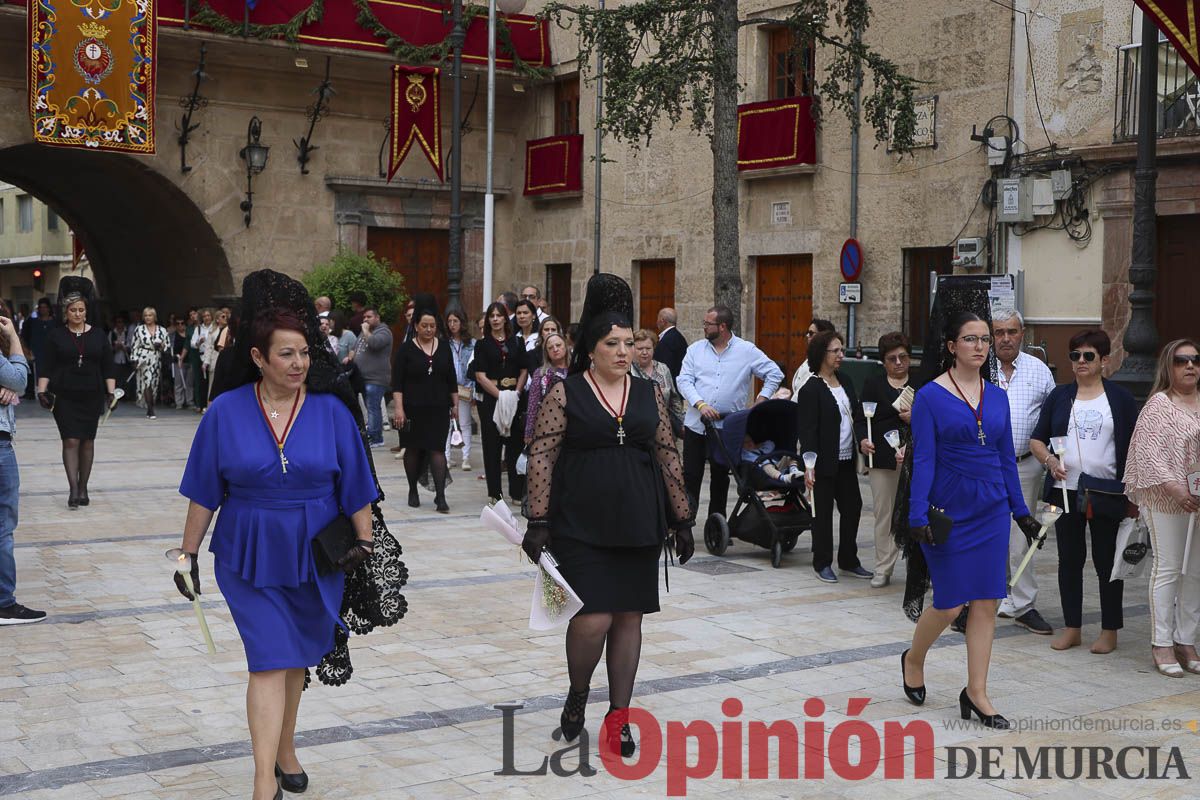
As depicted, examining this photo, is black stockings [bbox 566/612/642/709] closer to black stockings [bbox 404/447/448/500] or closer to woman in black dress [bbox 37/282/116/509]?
black stockings [bbox 404/447/448/500]

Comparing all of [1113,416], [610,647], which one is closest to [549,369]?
[1113,416]

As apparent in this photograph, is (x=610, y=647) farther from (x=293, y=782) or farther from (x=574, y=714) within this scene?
(x=293, y=782)

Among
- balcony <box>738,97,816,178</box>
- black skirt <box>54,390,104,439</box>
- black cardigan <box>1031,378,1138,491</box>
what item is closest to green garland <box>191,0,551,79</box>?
balcony <box>738,97,816,178</box>

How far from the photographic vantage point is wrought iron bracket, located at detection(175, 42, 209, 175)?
23047 millimetres

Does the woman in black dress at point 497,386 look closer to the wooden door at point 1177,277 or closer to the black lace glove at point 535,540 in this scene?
the black lace glove at point 535,540

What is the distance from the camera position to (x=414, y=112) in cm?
2475

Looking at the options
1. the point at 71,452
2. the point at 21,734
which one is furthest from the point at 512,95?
the point at 21,734

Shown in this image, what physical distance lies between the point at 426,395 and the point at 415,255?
14.3m

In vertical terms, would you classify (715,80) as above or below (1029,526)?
above

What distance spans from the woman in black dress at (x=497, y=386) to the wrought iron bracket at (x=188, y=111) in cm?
1191

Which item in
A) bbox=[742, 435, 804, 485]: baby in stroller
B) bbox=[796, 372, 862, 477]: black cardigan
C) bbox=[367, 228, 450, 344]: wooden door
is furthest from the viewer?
bbox=[367, 228, 450, 344]: wooden door

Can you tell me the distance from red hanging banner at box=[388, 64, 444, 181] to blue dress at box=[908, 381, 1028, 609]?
768 inches

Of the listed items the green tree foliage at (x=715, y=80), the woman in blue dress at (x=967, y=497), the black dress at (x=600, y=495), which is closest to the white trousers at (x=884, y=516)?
the woman in blue dress at (x=967, y=497)

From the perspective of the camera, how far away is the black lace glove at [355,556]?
4.88 meters
